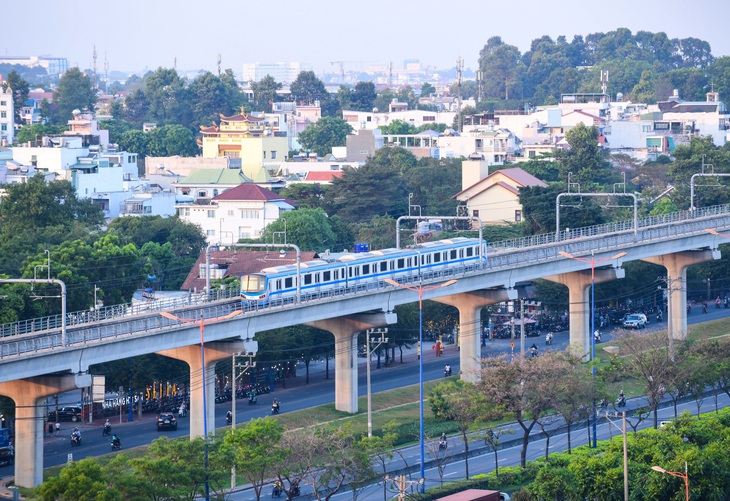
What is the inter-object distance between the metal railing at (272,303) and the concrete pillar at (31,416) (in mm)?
1559

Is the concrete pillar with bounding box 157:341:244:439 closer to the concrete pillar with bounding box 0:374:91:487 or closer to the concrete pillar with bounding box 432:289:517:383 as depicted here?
the concrete pillar with bounding box 0:374:91:487

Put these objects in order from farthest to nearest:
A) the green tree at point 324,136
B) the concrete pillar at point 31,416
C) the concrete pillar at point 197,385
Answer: the green tree at point 324,136 → the concrete pillar at point 197,385 → the concrete pillar at point 31,416

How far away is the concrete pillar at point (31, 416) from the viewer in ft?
180

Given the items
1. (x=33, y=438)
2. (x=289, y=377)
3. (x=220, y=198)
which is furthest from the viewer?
(x=220, y=198)

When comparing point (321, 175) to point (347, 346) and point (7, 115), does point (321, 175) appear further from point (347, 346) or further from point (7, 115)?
point (347, 346)

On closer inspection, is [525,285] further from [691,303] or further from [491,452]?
[491,452]

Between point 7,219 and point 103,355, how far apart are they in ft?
159

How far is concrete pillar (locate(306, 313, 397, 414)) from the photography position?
6906 cm

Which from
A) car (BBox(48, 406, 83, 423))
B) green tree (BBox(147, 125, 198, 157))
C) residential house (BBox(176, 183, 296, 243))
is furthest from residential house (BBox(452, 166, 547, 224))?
green tree (BBox(147, 125, 198, 157))

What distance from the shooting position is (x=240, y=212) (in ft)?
377

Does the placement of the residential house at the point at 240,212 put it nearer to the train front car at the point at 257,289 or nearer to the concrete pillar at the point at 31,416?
the train front car at the point at 257,289

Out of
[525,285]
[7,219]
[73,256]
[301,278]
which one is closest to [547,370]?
[301,278]

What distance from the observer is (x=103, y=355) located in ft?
187

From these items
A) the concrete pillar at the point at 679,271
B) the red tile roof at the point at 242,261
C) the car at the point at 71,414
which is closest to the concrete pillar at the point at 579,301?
the concrete pillar at the point at 679,271
